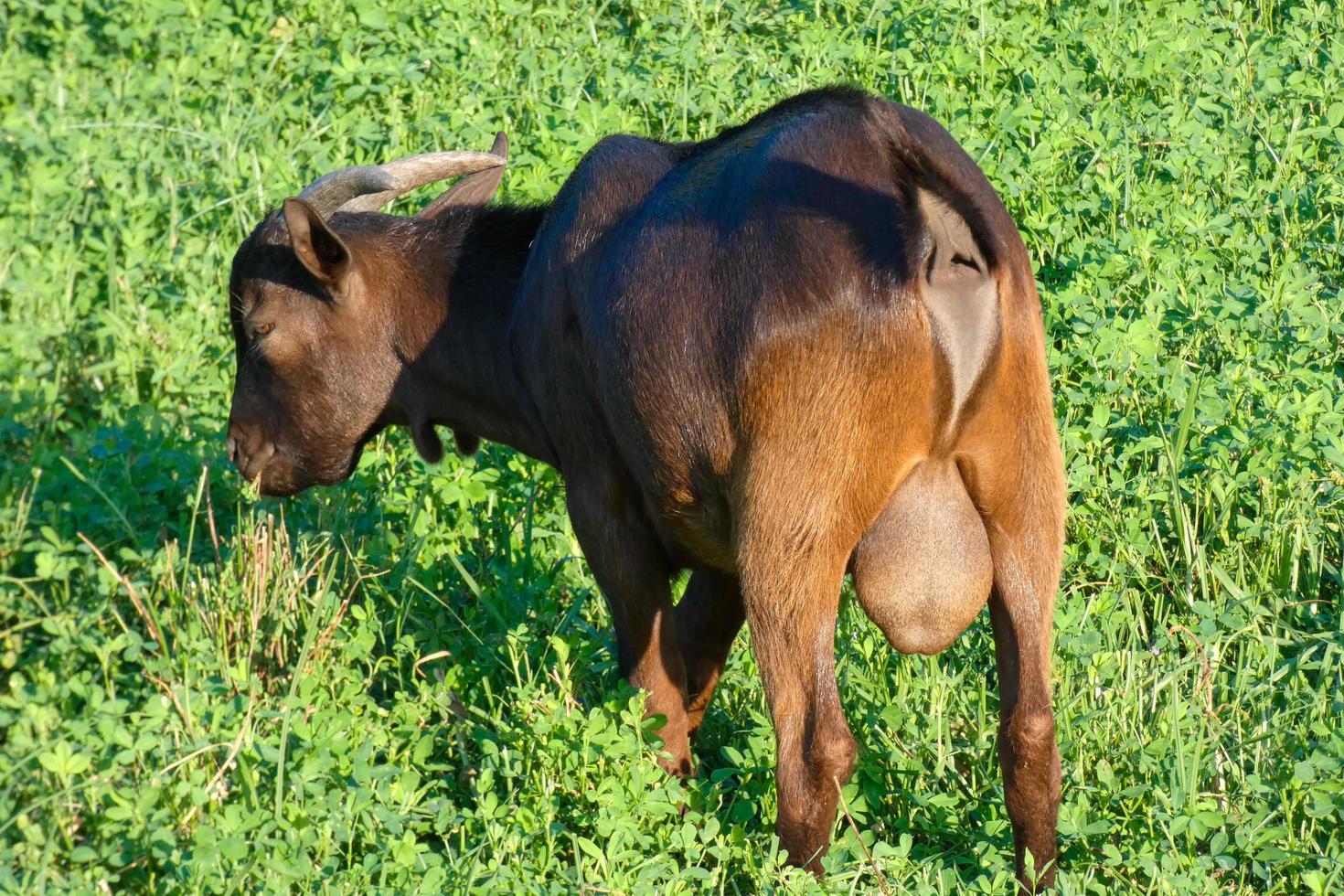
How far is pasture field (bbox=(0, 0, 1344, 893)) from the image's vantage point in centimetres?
448

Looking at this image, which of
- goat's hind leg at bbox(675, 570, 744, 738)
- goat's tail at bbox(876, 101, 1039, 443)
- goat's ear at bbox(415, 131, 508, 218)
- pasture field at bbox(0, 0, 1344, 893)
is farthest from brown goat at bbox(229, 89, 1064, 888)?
goat's ear at bbox(415, 131, 508, 218)

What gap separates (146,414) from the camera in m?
6.82

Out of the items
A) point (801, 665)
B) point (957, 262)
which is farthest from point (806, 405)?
point (801, 665)

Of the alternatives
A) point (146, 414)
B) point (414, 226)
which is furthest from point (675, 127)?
point (146, 414)

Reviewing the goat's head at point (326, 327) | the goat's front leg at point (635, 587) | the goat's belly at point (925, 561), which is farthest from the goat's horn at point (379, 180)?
the goat's belly at point (925, 561)

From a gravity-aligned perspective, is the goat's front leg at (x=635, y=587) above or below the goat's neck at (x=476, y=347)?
below

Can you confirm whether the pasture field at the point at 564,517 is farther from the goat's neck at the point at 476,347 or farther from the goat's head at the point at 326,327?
the goat's neck at the point at 476,347

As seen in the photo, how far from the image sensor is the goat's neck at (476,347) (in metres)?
5.41

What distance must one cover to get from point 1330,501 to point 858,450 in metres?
2.28

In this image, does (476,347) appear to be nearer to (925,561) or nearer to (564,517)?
(564,517)

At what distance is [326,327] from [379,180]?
547 mm

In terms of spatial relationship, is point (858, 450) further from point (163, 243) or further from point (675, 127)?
point (163, 243)

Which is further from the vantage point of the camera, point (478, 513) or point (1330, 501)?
point (478, 513)

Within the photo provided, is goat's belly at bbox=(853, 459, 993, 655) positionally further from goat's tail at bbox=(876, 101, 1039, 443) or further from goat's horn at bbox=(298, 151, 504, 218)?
goat's horn at bbox=(298, 151, 504, 218)
